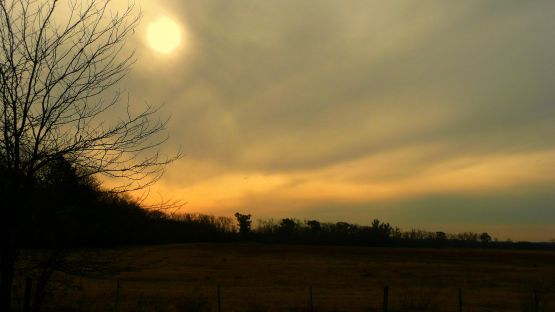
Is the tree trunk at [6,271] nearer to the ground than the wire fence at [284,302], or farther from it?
farther from it

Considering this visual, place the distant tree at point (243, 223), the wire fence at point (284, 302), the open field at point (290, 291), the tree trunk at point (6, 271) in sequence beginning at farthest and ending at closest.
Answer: the distant tree at point (243, 223) → the open field at point (290, 291) → the wire fence at point (284, 302) → the tree trunk at point (6, 271)

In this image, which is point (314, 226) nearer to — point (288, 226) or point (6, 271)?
point (288, 226)

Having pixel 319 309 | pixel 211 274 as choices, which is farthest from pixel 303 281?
pixel 319 309

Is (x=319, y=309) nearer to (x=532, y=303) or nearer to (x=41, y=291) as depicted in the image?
(x=532, y=303)

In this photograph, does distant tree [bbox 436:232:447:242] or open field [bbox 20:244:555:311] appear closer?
open field [bbox 20:244:555:311]

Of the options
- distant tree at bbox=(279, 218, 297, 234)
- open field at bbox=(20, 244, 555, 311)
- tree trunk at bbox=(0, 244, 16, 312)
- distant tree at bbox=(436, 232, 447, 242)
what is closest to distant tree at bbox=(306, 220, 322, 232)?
distant tree at bbox=(279, 218, 297, 234)

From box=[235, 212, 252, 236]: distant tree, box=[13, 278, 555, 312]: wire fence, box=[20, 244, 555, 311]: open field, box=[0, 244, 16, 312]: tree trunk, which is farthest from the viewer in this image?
box=[235, 212, 252, 236]: distant tree

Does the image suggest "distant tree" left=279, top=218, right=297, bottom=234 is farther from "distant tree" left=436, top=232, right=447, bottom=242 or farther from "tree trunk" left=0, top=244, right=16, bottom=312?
"tree trunk" left=0, top=244, right=16, bottom=312

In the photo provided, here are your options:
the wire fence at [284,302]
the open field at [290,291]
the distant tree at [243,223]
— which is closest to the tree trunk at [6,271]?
the open field at [290,291]

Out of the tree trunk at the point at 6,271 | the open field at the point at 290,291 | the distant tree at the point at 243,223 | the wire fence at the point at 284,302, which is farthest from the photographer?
the distant tree at the point at 243,223

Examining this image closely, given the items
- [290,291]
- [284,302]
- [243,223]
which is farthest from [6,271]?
[243,223]

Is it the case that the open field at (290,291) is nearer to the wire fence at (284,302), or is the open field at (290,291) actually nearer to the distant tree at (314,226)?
the wire fence at (284,302)

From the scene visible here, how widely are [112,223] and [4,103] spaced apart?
2835mm

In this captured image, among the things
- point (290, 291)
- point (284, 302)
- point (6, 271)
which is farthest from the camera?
point (290, 291)
